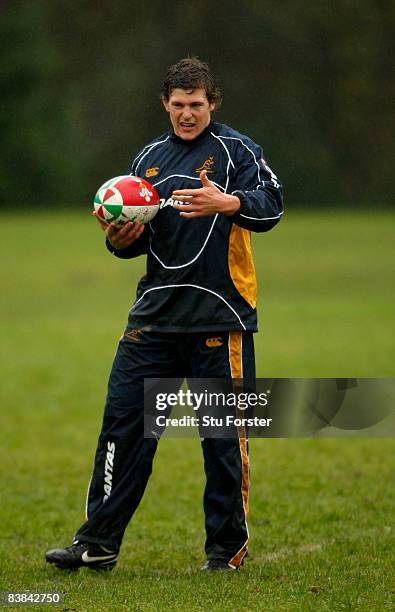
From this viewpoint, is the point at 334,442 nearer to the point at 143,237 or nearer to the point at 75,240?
the point at 143,237

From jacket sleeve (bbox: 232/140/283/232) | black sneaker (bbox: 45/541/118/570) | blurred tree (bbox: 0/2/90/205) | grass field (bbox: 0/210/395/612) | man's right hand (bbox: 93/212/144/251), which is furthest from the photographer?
blurred tree (bbox: 0/2/90/205)

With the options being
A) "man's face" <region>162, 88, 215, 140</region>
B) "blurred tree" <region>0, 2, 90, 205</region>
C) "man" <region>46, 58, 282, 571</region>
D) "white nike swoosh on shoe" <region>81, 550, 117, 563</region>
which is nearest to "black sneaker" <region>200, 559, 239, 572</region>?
"man" <region>46, 58, 282, 571</region>

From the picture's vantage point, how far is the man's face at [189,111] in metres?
5.46

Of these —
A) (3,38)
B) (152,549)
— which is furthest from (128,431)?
(3,38)

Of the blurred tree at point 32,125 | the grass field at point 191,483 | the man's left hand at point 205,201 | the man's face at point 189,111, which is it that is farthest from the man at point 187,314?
the blurred tree at point 32,125

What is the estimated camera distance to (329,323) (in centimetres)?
1803

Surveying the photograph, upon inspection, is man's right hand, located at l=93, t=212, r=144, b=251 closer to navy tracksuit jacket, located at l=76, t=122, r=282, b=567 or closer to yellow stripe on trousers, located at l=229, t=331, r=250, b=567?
navy tracksuit jacket, located at l=76, t=122, r=282, b=567

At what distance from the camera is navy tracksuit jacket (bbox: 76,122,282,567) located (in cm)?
545

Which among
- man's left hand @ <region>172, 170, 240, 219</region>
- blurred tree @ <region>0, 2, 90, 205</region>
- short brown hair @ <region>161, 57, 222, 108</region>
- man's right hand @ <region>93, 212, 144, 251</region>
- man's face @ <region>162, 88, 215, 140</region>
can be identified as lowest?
man's right hand @ <region>93, 212, 144, 251</region>

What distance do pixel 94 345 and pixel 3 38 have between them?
33952mm

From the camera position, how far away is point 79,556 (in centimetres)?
555

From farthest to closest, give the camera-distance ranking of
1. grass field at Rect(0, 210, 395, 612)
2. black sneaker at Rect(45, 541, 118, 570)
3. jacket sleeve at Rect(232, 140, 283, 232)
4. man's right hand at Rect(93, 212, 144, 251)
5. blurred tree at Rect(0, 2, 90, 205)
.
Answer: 1. blurred tree at Rect(0, 2, 90, 205)
2. black sneaker at Rect(45, 541, 118, 570)
3. man's right hand at Rect(93, 212, 144, 251)
4. jacket sleeve at Rect(232, 140, 283, 232)
5. grass field at Rect(0, 210, 395, 612)

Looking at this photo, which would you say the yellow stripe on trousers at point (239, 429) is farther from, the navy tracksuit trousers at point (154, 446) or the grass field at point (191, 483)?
the grass field at point (191, 483)

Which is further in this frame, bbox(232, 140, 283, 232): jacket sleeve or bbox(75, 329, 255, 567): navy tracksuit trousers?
bbox(75, 329, 255, 567): navy tracksuit trousers
